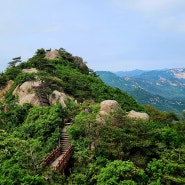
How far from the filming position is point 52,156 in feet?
67.5

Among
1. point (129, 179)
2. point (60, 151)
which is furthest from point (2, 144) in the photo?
point (129, 179)

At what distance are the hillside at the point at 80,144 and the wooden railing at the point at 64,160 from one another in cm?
6

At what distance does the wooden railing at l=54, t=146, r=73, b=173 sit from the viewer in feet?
64.1

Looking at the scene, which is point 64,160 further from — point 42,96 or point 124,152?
point 42,96

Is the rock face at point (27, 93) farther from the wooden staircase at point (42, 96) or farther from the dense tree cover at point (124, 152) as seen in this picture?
the dense tree cover at point (124, 152)

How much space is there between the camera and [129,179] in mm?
15586

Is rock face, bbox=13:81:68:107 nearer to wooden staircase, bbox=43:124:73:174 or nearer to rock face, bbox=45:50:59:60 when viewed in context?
wooden staircase, bbox=43:124:73:174

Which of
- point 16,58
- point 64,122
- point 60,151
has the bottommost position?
point 60,151

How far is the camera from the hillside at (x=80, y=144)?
15875 millimetres

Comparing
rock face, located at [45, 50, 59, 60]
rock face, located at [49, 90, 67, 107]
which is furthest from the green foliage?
rock face, located at [45, 50, 59, 60]

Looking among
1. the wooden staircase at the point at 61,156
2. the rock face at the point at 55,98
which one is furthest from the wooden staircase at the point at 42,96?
the wooden staircase at the point at 61,156

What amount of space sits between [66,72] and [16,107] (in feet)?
49.5

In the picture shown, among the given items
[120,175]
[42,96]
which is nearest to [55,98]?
[42,96]

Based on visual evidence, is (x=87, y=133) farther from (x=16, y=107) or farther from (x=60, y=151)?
(x=16, y=107)
